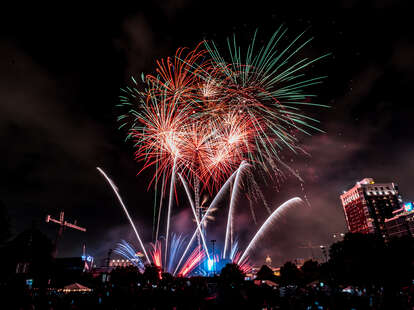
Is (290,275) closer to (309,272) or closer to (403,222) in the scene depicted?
(309,272)

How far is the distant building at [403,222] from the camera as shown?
110062mm

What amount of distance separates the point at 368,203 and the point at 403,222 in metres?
29.1

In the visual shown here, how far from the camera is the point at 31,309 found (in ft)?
39.4

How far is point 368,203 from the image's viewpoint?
143m

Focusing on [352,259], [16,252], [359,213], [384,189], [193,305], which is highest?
[384,189]

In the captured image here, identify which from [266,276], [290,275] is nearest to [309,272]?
[290,275]

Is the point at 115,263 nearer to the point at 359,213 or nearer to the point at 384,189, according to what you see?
the point at 359,213

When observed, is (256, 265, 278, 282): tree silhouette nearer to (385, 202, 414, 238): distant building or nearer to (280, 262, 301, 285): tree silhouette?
(280, 262, 301, 285): tree silhouette

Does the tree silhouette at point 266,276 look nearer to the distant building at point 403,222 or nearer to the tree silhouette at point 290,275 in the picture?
the tree silhouette at point 290,275

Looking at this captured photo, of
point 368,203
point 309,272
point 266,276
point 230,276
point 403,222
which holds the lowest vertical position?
point 266,276

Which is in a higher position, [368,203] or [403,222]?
[368,203]

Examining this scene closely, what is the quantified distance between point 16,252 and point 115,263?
124m

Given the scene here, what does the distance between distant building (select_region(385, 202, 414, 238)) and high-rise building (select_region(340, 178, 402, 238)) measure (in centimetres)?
1148

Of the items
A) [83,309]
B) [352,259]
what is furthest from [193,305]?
[352,259]
